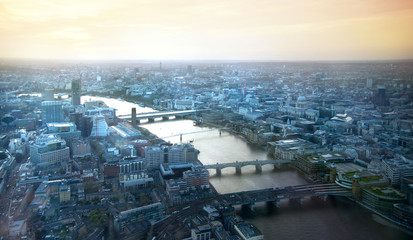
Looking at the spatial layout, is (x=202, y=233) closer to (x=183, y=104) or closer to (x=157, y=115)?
(x=157, y=115)

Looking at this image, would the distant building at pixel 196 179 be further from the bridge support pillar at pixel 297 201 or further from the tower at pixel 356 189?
the tower at pixel 356 189

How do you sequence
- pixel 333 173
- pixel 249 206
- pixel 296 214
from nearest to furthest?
pixel 296 214 → pixel 249 206 → pixel 333 173

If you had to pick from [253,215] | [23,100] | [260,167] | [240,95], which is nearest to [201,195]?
[253,215]

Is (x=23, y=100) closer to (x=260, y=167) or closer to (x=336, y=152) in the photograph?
(x=260, y=167)

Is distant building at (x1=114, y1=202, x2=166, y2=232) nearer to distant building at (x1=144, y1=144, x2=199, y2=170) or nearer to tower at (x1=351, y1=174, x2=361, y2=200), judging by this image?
distant building at (x1=144, y1=144, x2=199, y2=170)

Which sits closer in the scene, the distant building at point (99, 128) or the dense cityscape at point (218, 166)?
the dense cityscape at point (218, 166)

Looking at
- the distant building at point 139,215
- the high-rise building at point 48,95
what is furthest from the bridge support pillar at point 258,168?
the high-rise building at point 48,95

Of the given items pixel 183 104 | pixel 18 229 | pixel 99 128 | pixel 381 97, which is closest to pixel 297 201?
pixel 18 229
